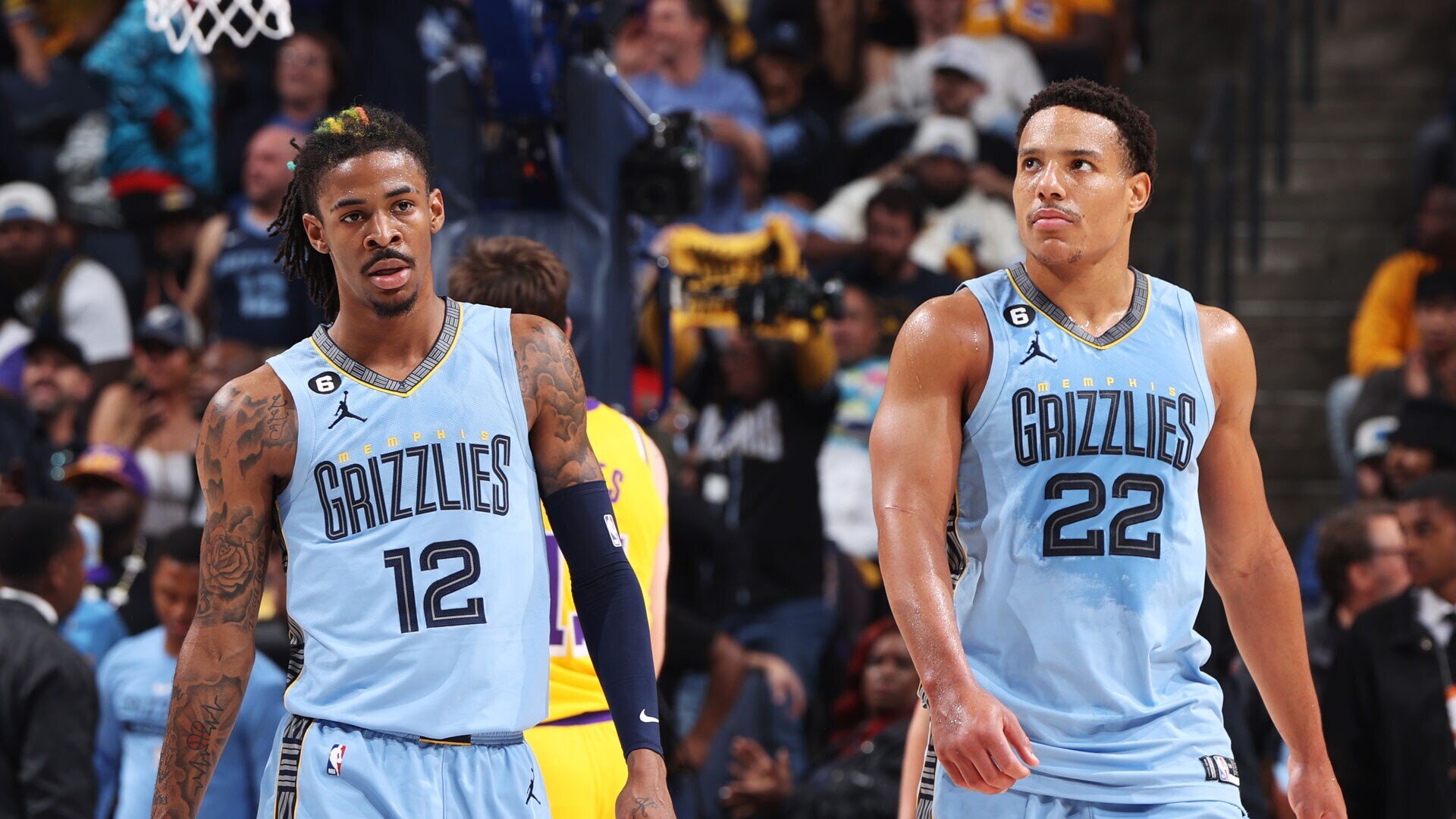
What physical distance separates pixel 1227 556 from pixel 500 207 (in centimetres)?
440

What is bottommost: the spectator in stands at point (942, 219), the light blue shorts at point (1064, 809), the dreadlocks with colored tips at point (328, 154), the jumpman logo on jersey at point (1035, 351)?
the light blue shorts at point (1064, 809)

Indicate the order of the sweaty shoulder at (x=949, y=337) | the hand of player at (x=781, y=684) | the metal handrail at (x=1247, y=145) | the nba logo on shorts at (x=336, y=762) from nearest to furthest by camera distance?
the nba logo on shorts at (x=336, y=762)
the sweaty shoulder at (x=949, y=337)
the hand of player at (x=781, y=684)
the metal handrail at (x=1247, y=145)

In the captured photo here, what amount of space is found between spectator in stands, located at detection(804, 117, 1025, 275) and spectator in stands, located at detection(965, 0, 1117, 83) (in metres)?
1.14

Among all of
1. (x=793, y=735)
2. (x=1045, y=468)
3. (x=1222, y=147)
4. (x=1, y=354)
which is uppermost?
(x=1222, y=147)

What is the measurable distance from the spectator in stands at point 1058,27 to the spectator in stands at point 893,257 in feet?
7.15

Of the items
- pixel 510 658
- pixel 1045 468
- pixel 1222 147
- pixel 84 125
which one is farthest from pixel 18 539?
Result: pixel 1222 147

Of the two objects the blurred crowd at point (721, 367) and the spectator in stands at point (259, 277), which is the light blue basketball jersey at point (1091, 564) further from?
the spectator in stands at point (259, 277)

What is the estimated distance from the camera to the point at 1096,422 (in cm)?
402

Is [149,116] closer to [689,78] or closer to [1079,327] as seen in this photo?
[689,78]

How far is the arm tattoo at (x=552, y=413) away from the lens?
3.93 meters

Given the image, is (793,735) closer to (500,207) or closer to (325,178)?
(500,207)

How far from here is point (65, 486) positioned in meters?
9.23

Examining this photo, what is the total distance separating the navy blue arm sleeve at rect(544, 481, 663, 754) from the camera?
3.77 m

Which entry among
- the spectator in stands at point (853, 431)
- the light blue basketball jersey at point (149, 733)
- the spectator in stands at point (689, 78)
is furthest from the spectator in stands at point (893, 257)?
the light blue basketball jersey at point (149, 733)
